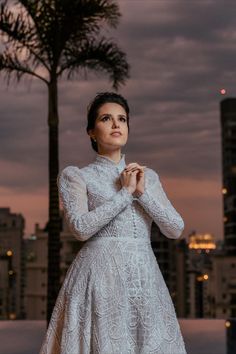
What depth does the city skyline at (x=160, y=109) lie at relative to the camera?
376 inches

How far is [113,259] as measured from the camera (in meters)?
2.08

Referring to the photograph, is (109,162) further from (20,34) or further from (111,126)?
(20,34)

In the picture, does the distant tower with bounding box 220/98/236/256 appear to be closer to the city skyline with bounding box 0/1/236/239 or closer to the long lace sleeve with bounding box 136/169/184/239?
the city skyline with bounding box 0/1/236/239

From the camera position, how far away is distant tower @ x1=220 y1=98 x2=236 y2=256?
1224 cm

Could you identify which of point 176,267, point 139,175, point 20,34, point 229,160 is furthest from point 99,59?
point 176,267

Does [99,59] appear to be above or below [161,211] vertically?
above

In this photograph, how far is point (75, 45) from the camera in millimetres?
7238

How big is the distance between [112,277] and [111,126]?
0.43 meters

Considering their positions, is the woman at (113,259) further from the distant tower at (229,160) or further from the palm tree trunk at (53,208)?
the distant tower at (229,160)

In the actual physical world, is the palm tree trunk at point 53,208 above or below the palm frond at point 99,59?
below

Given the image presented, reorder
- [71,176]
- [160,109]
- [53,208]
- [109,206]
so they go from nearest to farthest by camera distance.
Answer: [109,206]
[71,176]
[53,208]
[160,109]

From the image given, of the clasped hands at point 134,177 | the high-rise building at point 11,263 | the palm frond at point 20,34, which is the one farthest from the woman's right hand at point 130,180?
the high-rise building at point 11,263

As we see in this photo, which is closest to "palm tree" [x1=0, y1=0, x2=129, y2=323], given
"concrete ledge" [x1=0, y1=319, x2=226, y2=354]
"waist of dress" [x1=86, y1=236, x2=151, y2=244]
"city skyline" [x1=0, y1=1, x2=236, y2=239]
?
"concrete ledge" [x1=0, y1=319, x2=226, y2=354]

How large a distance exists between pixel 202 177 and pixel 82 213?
9.73 meters
